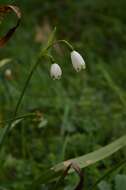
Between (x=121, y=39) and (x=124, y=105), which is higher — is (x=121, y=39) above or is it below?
below

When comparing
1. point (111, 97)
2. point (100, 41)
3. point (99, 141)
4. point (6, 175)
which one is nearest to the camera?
point (6, 175)

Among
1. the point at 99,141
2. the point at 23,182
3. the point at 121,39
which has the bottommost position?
the point at 121,39

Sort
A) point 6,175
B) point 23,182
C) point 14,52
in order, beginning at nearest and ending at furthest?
1. point 23,182
2. point 6,175
3. point 14,52

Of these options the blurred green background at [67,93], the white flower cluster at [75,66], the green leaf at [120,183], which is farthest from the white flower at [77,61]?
the green leaf at [120,183]

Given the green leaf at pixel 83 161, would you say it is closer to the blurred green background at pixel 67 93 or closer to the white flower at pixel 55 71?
the blurred green background at pixel 67 93

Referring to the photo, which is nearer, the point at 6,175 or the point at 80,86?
the point at 6,175

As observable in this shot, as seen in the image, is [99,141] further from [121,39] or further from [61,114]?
[121,39]

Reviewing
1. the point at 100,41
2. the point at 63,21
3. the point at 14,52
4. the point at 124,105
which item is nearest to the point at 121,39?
the point at 100,41
